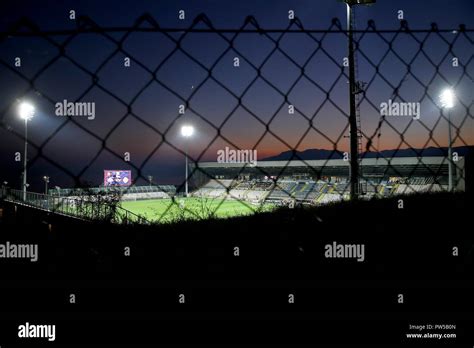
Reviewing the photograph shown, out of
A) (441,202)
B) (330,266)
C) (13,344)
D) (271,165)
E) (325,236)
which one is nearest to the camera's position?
(13,344)

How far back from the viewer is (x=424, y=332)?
90 cm

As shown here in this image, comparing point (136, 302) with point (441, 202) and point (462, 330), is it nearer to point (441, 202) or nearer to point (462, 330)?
point (462, 330)

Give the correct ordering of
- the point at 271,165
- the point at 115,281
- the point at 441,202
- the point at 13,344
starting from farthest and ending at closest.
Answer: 1. the point at 271,165
2. the point at 441,202
3. the point at 115,281
4. the point at 13,344

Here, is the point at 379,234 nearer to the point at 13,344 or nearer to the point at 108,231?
the point at 108,231

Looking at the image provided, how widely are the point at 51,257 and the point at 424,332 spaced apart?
134 centimetres

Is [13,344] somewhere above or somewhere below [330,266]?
below

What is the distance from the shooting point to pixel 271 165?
34.2 metres

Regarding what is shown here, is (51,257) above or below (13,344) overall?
above

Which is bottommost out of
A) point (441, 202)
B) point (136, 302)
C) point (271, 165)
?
point (136, 302)

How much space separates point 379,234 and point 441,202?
69 centimetres

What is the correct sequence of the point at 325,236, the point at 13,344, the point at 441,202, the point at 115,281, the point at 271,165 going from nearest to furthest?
the point at 13,344
the point at 115,281
the point at 325,236
the point at 441,202
the point at 271,165

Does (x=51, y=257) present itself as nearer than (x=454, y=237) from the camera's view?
Yes

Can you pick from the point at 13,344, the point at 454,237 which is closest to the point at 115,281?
the point at 13,344

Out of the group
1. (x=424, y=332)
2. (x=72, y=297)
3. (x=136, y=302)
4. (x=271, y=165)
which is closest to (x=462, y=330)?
(x=424, y=332)
